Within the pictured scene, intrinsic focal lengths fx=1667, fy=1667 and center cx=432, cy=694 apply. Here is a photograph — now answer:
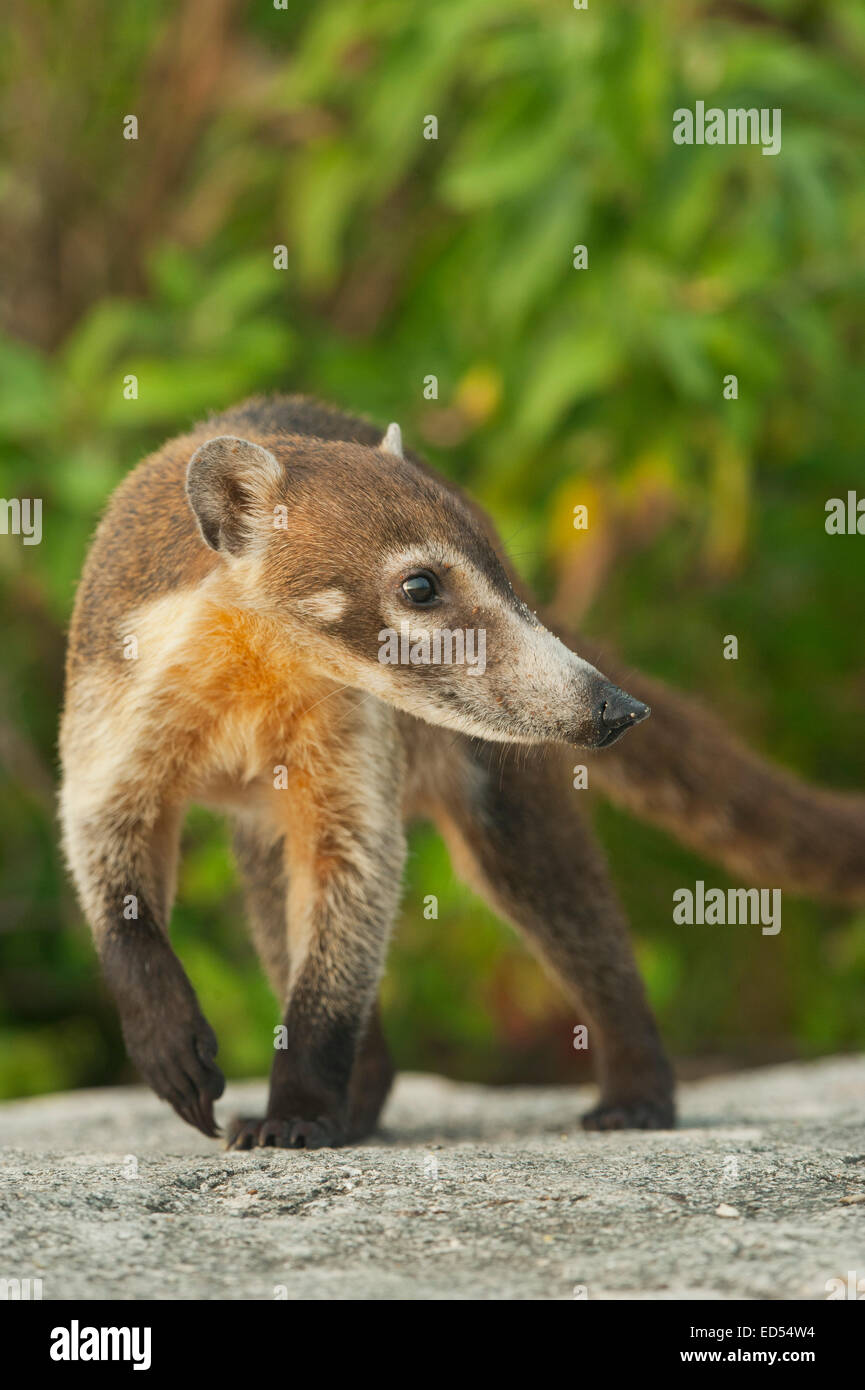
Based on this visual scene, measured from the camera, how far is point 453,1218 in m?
3.65

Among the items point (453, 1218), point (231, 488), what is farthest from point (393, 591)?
point (453, 1218)

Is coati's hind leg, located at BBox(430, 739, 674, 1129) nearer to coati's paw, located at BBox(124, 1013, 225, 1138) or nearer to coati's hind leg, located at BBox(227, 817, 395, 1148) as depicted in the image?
coati's hind leg, located at BBox(227, 817, 395, 1148)

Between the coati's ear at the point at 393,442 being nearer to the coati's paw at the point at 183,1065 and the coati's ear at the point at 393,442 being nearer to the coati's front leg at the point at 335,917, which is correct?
the coati's front leg at the point at 335,917

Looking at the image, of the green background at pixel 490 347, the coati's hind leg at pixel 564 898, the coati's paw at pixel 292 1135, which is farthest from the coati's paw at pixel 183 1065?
the green background at pixel 490 347

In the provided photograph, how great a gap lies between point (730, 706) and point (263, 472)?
555cm

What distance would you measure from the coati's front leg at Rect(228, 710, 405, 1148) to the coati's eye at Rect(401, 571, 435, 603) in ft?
1.93

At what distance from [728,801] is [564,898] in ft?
2.69

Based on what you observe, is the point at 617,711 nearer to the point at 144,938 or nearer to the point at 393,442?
the point at 393,442

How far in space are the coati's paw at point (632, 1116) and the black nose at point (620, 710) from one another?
176 cm

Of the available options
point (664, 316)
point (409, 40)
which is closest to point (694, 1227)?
point (664, 316)

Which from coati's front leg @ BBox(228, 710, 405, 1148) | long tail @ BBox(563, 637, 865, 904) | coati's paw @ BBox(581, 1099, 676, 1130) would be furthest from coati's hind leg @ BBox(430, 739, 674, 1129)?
coati's front leg @ BBox(228, 710, 405, 1148)

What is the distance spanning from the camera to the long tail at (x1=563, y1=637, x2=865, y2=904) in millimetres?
6066

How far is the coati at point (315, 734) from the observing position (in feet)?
15.1

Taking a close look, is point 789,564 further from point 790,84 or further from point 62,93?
point 62,93
